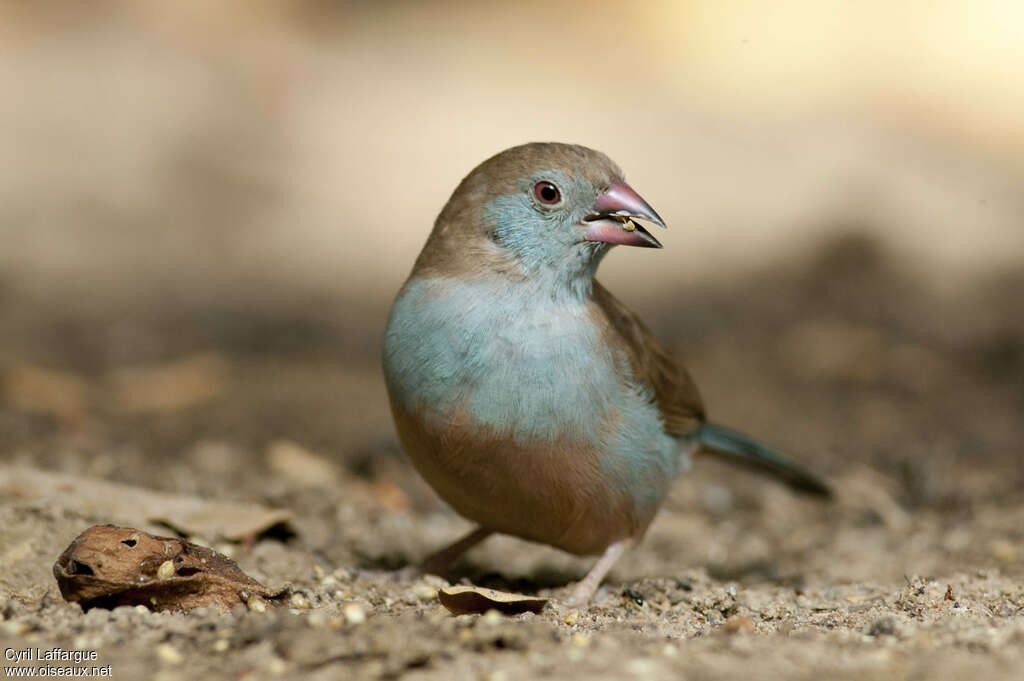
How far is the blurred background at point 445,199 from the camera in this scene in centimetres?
676

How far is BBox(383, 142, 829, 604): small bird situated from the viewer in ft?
12.6

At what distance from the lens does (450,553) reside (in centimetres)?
471

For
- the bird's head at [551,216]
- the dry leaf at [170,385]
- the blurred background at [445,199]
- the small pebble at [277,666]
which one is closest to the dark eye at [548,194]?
the bird's head at [551,216]

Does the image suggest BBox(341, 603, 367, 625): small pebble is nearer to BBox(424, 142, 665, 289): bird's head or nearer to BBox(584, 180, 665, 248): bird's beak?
BBox(424, 142, 665, 289): bird's head

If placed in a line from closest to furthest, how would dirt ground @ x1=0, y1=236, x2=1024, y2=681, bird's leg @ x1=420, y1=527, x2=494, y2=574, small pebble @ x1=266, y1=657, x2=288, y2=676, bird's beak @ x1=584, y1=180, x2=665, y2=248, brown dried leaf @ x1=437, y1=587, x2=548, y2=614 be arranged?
small pebble @ x1=266, y1=657, x2=288, y2=676, dirt ground @ x1=0, y1=236, x2=1024, y2=681, brown dried leaf @ x1=437, y1=587, x2=548, y2=614, bird's beak @ x1=584, y1=180, x2=665, y2=248, bird's leg @ x1=420, y1=527, x2=494, y2=574

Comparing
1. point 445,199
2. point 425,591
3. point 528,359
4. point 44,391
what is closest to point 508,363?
point 528,359

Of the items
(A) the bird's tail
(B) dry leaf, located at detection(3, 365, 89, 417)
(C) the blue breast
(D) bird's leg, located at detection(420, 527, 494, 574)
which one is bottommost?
(B) dry leaf, located at detection(3, 365, 89, 417)

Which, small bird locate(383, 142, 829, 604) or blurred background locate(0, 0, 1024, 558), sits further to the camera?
blurred background locate(0, 0, 1024, 558)

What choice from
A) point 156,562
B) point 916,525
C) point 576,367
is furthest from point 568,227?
point 916,525

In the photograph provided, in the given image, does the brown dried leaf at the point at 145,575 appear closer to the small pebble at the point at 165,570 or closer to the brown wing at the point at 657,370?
the small pebble at the point at 165,570

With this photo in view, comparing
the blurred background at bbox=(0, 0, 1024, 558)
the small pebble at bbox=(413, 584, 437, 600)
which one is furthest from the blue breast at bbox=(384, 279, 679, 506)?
the blurred background at bbox=(0, 0, 1024, 558)

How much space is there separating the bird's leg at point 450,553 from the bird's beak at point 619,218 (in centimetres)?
123

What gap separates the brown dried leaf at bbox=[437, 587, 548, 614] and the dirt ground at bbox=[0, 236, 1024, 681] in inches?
2.0

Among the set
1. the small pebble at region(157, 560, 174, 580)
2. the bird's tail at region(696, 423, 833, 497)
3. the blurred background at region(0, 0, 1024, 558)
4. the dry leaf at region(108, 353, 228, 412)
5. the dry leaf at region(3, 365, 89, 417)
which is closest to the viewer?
the small pebble at region(157, 560, 174, 580)
